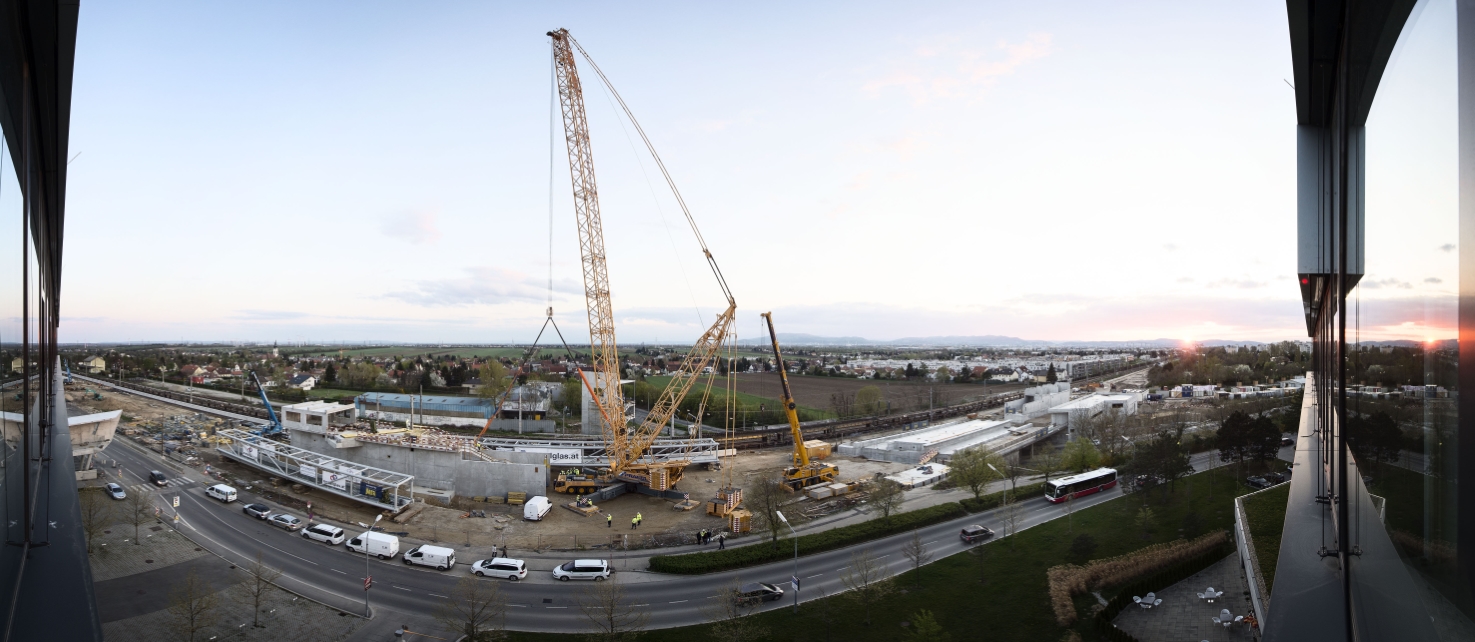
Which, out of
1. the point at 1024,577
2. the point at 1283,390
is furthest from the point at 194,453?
the point at 1283,390

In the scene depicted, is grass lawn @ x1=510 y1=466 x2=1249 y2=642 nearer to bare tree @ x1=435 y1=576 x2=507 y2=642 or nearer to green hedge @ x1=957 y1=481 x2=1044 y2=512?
bare tree @ x1=435 y1=576 x2=507 y2=642

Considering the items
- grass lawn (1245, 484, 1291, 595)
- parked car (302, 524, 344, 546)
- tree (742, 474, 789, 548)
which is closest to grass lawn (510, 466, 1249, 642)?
grass lawn (1245, 484, 1291, 595)

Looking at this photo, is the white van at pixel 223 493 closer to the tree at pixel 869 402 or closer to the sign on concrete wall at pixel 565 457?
the sign on concrete wall at pixel 565 457

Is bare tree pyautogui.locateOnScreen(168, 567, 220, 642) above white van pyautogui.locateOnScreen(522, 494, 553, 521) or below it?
above

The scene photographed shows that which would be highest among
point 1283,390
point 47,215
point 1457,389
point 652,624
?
point 47,215

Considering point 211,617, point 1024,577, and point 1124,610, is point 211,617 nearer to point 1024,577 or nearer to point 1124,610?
point 1024,577

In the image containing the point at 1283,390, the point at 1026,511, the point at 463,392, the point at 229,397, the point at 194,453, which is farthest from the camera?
the point at 463,392
